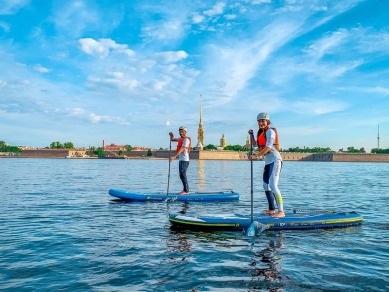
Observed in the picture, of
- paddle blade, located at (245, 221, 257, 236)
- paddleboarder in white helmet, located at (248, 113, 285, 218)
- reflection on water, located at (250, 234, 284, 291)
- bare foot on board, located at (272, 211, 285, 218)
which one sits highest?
paddleboarder in white helmet, located at (248, 113, 285, 218)

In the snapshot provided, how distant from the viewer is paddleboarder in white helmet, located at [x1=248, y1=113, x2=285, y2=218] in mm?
10953

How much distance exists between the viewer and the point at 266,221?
10547 mm

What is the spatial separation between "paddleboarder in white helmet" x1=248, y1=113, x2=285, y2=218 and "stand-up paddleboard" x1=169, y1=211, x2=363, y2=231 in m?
0.36

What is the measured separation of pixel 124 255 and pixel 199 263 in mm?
1626

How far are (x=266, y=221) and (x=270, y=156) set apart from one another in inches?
75.0

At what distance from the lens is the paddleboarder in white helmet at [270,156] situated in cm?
1095

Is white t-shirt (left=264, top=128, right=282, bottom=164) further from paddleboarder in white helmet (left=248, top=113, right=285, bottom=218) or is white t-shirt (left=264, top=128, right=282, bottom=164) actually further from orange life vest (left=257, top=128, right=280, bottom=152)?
orange life vest (left=257, top=128, right=280, bottom=152)

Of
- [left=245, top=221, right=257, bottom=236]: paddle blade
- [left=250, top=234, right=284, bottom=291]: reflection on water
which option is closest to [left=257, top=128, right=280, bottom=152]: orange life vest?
[left=245, top=221, right=257, bottom=236]: paddle blade

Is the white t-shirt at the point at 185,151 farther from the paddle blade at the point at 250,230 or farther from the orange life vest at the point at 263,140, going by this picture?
the paddle blade at the point at 250,230

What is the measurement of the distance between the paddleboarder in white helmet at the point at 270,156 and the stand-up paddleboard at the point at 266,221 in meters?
0.36

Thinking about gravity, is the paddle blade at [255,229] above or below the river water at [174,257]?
above

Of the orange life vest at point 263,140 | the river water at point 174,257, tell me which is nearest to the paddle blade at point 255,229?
the river water at point 174,257

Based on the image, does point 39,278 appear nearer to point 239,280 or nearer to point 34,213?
point 239,280

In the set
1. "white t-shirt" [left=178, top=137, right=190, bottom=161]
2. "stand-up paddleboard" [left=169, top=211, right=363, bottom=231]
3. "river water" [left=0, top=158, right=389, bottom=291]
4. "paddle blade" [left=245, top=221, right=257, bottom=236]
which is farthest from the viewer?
"white t-shirt" [left=178, top=137, right=190, bottom=161]
